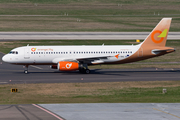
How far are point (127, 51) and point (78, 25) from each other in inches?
2586

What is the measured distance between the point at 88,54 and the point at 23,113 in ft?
79.6

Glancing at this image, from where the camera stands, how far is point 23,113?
25.3 meters

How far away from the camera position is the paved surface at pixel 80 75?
139 ft

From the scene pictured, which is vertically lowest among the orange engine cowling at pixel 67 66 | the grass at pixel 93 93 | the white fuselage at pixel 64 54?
the grass at pixel 93 93

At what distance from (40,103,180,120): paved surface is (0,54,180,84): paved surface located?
545 inches

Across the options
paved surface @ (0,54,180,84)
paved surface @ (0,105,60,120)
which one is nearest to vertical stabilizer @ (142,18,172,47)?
paved surface @ (0,54,180,84)

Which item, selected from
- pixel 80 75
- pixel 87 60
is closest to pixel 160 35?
pixel 87 60

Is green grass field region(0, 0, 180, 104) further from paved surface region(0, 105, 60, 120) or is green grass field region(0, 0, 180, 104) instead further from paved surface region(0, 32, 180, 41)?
paved surface region(0, 32, 180, 41)

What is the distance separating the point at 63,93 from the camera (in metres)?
34.2

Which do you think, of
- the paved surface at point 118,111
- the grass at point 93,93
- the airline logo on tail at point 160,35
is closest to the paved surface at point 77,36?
the airline logo on tail at point 160,35

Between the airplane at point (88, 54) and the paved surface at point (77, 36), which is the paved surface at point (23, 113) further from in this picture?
the paved surface at point (77, 36)

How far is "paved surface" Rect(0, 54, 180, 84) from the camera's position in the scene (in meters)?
42.5

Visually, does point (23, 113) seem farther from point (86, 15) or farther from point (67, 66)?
point (86, 15)

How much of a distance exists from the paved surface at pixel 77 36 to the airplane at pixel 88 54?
36.5 meters
